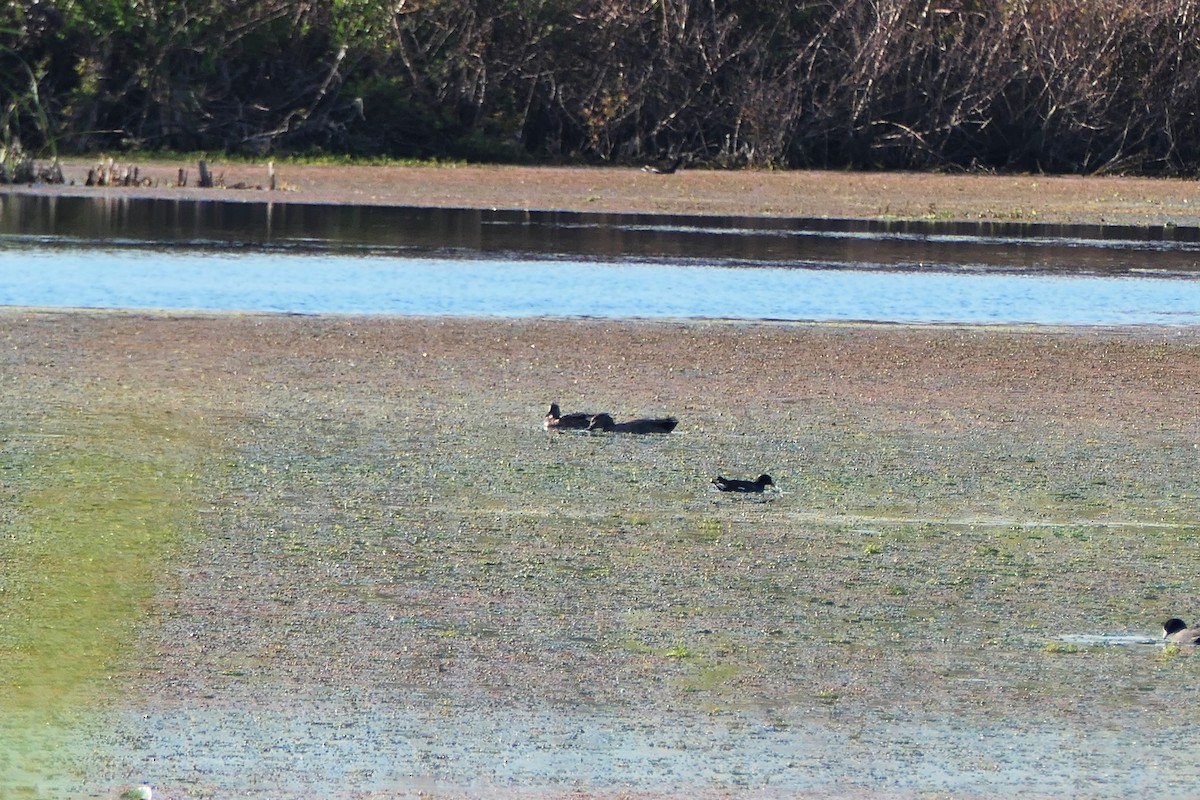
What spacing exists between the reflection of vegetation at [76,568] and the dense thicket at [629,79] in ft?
78.0

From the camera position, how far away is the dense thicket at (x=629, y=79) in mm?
31828

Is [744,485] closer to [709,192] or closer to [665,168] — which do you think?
[709,192]

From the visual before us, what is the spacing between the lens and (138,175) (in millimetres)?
26750

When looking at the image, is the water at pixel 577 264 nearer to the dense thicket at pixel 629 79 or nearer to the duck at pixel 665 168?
the duck at pixel 665 168

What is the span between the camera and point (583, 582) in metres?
6.06

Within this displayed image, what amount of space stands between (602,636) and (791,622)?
0.57m

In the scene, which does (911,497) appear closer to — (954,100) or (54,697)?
(54,697)

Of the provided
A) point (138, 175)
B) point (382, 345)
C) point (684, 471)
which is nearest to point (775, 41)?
point (138, 175)

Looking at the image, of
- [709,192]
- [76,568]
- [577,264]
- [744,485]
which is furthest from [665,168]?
[76,568]

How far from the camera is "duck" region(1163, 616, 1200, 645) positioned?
5484 mm

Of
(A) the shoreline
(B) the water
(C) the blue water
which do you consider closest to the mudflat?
(C) the blue water

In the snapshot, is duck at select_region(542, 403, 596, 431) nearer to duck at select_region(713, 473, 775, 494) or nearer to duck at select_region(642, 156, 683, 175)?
duck at select_region(713, 473, 775, 494)

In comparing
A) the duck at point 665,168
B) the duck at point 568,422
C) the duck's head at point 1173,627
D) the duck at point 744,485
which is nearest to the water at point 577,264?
the duck at point 568,422

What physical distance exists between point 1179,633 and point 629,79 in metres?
27.7
